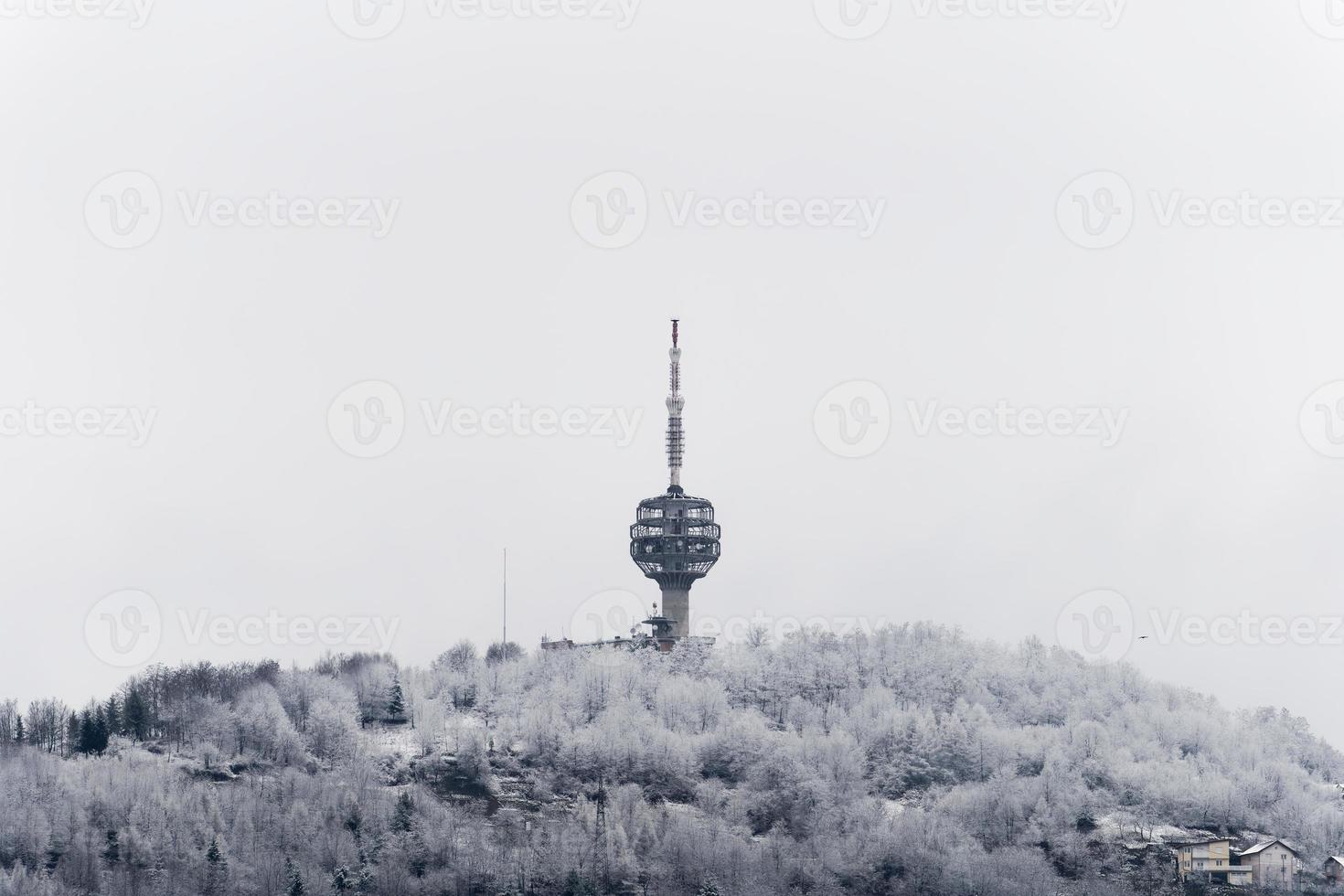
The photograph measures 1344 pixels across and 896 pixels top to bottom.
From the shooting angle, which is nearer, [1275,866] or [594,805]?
[1275,866]

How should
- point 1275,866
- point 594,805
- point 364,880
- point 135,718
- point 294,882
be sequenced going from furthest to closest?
point 135,718 → point 594,805 → point 1275,866 → point 364,880 → point 294,882

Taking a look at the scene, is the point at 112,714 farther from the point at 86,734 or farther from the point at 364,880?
the point at 364,880

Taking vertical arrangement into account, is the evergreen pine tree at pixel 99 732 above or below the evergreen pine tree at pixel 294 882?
above

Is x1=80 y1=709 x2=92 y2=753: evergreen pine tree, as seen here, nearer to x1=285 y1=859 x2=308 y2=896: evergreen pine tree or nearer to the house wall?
x1=285 y1=859 x2=308 y2=896: evergreen pine tree

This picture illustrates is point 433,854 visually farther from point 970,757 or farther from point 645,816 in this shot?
point 970,757

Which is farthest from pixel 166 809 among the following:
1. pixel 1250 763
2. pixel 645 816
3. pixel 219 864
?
pixel 1250 763

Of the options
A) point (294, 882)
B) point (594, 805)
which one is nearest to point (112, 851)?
point (294, 882)

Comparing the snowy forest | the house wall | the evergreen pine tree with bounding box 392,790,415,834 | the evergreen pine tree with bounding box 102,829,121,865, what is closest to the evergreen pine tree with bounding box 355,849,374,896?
the snowy forest

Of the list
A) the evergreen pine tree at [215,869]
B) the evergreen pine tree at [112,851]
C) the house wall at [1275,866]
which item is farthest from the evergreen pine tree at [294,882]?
the house wall at [1275,866]

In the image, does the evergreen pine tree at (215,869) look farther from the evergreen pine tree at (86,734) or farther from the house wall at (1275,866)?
the house wall at (1275,866)
